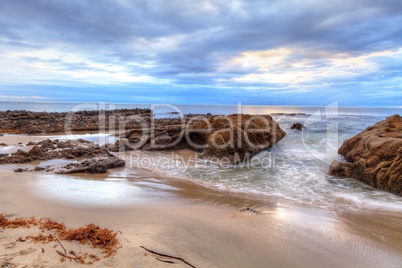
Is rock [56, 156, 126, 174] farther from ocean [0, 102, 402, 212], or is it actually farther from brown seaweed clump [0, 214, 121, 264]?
brown seaweed clump [0, 214, 121, 264]

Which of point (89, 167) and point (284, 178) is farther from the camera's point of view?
point (284, 178)

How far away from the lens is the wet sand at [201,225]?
2482 millimetres

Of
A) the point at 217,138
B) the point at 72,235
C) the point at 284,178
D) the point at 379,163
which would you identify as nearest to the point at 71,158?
the point at 217,138

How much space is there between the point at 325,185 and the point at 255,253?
13.3ft

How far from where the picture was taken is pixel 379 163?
19.8ft

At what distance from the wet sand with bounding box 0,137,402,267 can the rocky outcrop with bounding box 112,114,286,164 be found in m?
3.65

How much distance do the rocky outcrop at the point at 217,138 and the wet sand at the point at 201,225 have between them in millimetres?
3647

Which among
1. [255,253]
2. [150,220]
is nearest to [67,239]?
[150,220]

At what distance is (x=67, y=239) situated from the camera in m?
2.54

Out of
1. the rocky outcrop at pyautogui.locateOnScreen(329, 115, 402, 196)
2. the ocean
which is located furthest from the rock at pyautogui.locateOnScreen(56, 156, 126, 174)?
the rocky outcrop at pyautogui.locateOnScreen(329, 115, 402, 196)

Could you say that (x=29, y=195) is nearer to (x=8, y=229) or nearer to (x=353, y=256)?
(x=8, y=229)

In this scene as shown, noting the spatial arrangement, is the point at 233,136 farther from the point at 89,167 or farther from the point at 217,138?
the point at 89,167

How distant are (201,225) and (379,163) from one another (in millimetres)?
5227

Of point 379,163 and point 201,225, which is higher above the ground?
point 379,163
